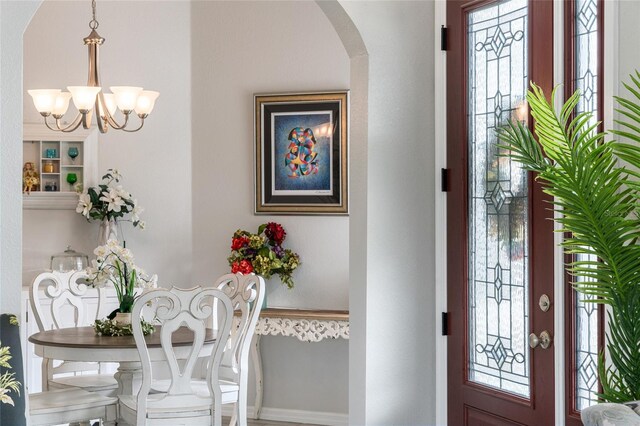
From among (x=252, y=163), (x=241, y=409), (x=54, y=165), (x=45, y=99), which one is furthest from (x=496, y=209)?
(x=54, y=165)

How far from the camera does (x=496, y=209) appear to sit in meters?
3.79

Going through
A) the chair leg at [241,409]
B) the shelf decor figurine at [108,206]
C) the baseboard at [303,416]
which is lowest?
the baseboard at [303,416]

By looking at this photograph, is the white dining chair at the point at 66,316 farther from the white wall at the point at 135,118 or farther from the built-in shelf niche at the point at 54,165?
the built-in shelf niche at the point at 54,165

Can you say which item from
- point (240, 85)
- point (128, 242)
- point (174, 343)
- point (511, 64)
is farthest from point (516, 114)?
point (128, 242)

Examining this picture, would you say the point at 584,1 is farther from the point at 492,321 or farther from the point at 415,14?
the point at 492,321

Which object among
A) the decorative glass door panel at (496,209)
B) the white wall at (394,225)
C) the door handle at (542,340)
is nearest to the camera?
the door handle at (542,340)

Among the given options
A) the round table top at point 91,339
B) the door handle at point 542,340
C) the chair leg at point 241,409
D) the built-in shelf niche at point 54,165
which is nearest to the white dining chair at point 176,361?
the round table top at point 91,339

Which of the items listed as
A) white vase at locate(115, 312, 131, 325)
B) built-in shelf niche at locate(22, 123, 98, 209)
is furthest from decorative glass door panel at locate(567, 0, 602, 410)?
built-in shelf niche at locate(22, 123, 98, 209)

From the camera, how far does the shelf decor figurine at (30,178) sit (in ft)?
19.4

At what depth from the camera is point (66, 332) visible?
4.69m

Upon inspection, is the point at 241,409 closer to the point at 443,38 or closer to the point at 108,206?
the point at 108,206

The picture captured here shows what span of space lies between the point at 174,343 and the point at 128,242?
196 centimetres

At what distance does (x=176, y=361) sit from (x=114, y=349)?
1.05 feet

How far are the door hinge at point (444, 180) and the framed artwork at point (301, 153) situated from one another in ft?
6.02
